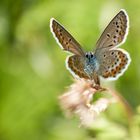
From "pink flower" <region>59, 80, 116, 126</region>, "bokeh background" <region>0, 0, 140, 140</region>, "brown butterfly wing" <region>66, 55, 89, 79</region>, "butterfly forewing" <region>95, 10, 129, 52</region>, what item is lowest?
"pink flower" <region>59, 80, 116, 126</region>

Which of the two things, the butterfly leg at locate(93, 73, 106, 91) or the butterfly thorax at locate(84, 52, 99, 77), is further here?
the butterfly thorax at locate(84, 52, 99, 77)

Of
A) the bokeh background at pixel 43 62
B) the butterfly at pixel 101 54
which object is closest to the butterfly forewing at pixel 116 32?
the butterfly at pixel 101 54

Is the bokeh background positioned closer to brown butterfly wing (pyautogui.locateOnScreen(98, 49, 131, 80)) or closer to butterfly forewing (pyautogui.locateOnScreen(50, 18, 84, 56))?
brown butterfly wing (pyautogui.locateOnScreen(98, 49, 131, 80))

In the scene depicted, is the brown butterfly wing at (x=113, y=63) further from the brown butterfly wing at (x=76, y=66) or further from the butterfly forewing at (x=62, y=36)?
the butterfly forewing at (x=62, y=36)

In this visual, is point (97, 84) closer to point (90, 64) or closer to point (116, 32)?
point (90, 64)

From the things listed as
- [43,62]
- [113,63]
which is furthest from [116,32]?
[43,62]

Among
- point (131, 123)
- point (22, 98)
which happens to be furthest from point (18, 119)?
point (131, 123)

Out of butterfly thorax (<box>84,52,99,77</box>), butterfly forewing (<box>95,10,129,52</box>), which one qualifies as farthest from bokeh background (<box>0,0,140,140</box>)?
butterfly forewing (<box>95,10,129,52</box>)

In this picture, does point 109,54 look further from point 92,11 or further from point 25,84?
point 25,84
